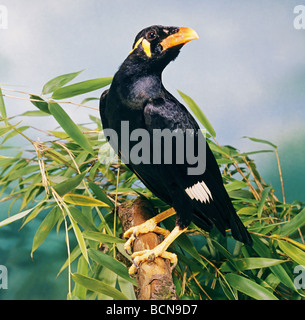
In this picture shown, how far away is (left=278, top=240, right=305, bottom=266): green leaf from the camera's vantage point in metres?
0.72

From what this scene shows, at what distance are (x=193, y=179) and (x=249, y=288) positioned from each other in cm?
26

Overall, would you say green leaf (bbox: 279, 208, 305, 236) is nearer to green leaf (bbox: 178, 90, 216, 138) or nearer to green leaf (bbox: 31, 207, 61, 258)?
green leaf (bbox: 178, 90, 216, 138)

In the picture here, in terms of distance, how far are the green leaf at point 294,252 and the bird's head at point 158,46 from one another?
0.46 meters

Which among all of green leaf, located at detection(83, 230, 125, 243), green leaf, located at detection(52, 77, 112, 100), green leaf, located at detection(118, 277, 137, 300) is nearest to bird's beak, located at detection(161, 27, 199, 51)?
green leaf, located at detection(52, 77, 112, 100)

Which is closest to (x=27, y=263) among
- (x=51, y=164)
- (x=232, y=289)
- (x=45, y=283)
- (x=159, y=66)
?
(x=45, y=283)

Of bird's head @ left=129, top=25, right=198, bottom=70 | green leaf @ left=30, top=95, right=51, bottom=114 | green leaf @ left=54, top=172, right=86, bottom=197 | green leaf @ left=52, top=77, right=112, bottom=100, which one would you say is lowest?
green leaf @ left=54, top=172, right=86, bottom=197

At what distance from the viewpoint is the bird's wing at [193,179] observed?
62 cm

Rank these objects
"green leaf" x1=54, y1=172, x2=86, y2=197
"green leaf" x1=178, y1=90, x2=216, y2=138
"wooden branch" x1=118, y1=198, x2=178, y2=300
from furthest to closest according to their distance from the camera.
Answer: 1. "green leaf" x1=178, y1=90, x2=216, y2=138
2. "green leaf" x1=54, y1=172, x2=86, y2=197
3. "wooden branch" x1=118, y1=198, x2=178, y2=300

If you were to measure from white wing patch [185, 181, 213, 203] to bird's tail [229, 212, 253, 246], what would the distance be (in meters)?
0.07

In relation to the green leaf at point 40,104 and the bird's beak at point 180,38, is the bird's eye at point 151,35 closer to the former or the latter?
the bird's beak at point 180,38

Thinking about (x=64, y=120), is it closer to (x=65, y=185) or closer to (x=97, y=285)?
(x=65, y=185)

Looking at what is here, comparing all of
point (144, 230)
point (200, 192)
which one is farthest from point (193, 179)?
point (144, 230)

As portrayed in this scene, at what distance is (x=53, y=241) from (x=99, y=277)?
0.56m

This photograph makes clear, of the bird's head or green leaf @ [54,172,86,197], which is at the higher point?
the bird's head
